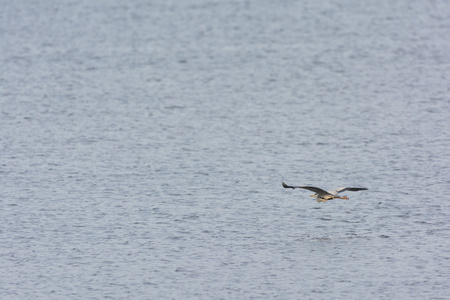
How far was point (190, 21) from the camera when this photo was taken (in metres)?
56.1

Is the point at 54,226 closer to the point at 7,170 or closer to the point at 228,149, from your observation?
the point at 7,170

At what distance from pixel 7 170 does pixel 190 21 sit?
3046 cm

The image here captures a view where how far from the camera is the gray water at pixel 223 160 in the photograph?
66.0 ft

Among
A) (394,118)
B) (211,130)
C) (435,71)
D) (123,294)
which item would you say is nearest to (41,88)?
(211,130)

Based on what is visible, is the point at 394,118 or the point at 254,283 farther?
the point at 394,118

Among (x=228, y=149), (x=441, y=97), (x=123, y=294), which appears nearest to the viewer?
(x=123, y=294)

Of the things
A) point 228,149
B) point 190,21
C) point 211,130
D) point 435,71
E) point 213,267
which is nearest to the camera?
point 213,267

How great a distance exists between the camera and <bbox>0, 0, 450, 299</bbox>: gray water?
20.1 meters

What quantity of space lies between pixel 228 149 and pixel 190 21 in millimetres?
27686

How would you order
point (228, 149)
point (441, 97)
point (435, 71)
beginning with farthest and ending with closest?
point (435, 71) < point (441, 97) < point (228, 149)

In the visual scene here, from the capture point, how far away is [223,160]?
28.5m

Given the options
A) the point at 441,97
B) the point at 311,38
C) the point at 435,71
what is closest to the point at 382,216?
the point at 441,97

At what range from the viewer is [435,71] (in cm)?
4134

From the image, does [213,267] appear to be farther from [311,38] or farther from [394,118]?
[311,38]
